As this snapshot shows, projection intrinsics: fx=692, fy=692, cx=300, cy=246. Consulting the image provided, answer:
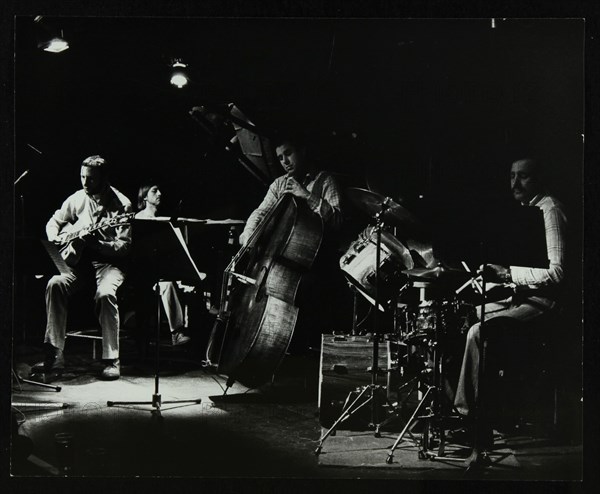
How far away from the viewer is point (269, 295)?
341 centimetres

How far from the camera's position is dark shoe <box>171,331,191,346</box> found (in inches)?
139

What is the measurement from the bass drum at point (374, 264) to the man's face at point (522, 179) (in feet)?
2.09

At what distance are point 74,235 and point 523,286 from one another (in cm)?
230

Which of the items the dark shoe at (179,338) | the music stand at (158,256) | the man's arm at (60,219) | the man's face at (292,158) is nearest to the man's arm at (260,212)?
the man's face at (292,158)

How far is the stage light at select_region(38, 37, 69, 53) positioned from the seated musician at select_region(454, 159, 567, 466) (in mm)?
2368

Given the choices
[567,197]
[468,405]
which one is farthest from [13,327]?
[567,197]

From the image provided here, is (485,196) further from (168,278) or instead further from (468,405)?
(168,278)

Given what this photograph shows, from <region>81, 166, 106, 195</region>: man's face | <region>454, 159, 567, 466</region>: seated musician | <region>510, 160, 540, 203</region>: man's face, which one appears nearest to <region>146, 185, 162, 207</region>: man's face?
<region>81, 166, 106, 195</region>: man's face

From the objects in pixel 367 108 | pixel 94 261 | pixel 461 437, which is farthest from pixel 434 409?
pixel 94 261

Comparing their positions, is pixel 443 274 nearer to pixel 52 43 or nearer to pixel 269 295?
pixel 269 295

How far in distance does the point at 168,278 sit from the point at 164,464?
0.94 meters

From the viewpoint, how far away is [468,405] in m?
3.42

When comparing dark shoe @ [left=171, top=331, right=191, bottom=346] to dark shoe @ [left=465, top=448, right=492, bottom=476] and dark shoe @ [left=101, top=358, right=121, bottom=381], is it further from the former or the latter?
dark shoe @ [left=465, top=448, right=492, bottom=476]

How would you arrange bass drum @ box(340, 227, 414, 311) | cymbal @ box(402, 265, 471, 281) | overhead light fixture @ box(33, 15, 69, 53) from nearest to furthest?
1. cymbal @ box(402, 265, 471, 281)
2. bass drum @ box(340, 227, 414, 311)
3. overhead light fixture @ box(33, 15, 69, 53)
